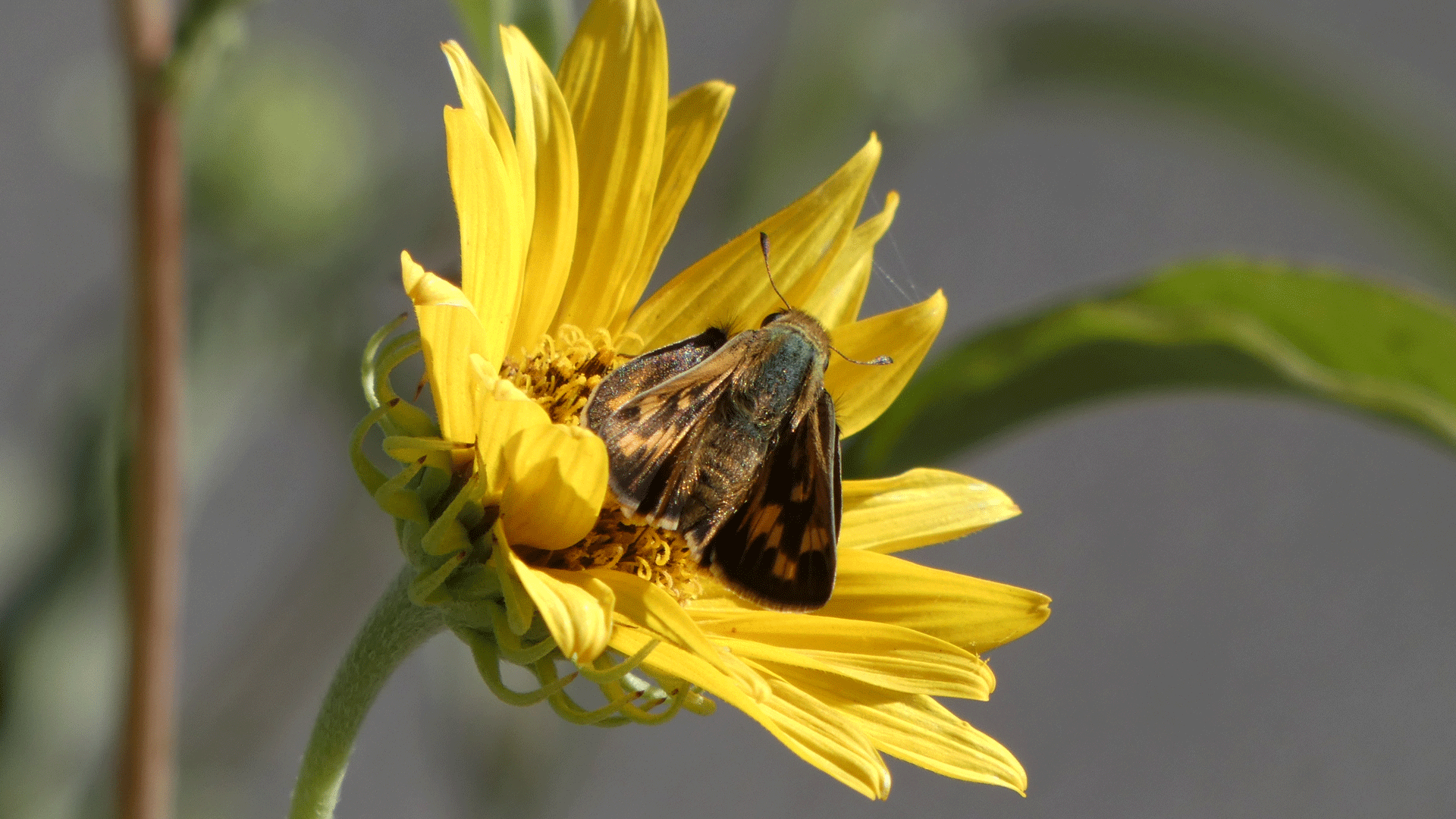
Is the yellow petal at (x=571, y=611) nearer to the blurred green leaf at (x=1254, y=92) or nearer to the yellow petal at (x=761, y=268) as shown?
the yellow petal at (x=761, y=268)

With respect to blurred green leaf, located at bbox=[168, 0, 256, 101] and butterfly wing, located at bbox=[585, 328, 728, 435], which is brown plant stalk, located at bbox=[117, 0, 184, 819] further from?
butterfly wing, located at bbox=[585, 328, 728, 435]

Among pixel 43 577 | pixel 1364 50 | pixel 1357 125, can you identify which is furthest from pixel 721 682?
pixel 1364 50

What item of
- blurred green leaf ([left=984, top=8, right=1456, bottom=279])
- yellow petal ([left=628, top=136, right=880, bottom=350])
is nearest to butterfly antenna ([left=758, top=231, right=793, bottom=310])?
yellow petal ([left=628, top=136, right=880, bottom=350])

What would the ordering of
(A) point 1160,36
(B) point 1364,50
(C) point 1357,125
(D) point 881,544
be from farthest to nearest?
(B) point 1364,50, (A) point 1160,36, (C) point 1357,125, (D) point 881,544

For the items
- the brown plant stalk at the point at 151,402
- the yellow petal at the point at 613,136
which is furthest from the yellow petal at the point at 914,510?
the brown plant stalk at the point at 151,402

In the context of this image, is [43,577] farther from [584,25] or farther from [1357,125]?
[1357,125]

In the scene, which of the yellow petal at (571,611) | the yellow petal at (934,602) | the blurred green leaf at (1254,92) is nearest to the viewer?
the yellow petal at (571,611)

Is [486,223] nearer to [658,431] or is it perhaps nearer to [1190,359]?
[658,431]

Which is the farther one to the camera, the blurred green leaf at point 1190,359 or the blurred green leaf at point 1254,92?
the blurred green leaf at point 1254,92
